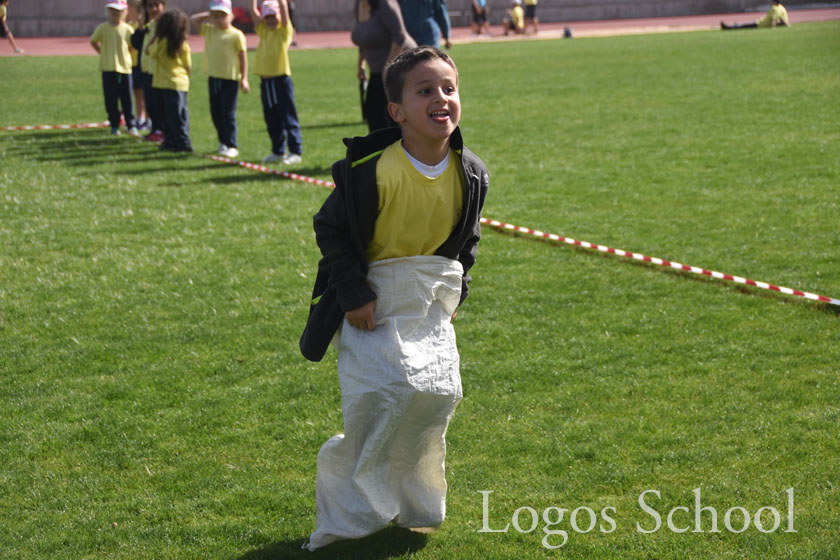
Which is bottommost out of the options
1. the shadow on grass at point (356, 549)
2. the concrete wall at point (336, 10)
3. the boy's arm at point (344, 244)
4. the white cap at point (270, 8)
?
the shadow on grass at point (356, 549)

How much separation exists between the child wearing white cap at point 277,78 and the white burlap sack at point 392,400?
797 cm

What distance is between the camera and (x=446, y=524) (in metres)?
3.92

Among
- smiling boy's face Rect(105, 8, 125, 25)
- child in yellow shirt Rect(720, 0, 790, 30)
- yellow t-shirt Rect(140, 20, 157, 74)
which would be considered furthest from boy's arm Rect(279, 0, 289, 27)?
child in yellow shirt Rect(720, 0, 790, 30)

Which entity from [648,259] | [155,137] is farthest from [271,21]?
[648,259]

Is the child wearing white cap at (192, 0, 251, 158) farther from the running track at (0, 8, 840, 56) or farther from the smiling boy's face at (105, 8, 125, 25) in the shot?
the running track at (0, 8, 840, 56)

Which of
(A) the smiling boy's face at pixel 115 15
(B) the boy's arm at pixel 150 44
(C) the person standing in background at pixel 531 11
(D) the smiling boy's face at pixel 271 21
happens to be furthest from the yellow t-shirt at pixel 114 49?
(C) the person standing in background at pixel 531 11

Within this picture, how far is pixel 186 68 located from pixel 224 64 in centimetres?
109

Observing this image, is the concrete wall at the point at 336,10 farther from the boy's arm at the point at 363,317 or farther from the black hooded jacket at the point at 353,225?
the boy's arm at the point at 363,317

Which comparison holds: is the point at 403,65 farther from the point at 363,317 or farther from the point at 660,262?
the point at 660,262

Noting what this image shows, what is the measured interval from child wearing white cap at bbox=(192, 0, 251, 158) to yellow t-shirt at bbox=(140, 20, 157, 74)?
3.34 feet

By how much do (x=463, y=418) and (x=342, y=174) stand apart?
1838 mm

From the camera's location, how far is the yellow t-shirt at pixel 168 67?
40.8 ft

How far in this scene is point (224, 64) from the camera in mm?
11883

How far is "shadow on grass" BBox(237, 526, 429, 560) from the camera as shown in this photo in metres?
3.67
